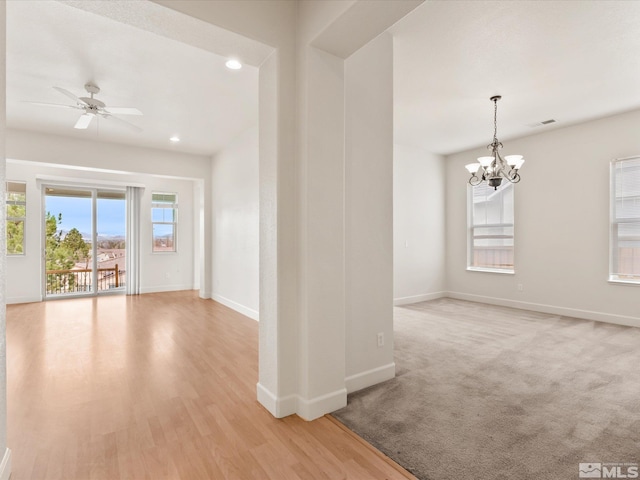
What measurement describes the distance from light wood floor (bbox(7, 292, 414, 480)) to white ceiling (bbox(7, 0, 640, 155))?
256 cm

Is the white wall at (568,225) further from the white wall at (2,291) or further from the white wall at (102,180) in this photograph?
the white wall at (2,291)

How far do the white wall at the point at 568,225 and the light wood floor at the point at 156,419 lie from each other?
4.92 metres

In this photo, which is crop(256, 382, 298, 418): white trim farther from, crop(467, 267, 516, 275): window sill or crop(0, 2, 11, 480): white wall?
crop(467, 267, 516, 275): window sill

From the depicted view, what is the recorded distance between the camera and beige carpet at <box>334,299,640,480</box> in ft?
5.81

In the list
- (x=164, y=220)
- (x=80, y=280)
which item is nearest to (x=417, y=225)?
(x=164, y=220)

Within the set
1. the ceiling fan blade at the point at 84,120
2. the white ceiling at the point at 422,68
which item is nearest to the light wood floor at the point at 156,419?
the white ceiling at the point at 422,68

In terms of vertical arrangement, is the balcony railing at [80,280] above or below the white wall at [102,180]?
below

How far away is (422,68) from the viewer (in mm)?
3430

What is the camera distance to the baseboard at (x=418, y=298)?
6.13 m

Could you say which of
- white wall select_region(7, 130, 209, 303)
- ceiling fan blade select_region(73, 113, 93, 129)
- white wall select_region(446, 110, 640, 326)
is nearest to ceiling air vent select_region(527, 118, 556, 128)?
white wall select_region(446, 110, 640, 326)

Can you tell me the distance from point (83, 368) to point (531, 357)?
453 cm

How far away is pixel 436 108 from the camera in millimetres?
4492

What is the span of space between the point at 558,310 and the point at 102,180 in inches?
364

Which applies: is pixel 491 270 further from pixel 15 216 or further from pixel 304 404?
pixel 15 216
